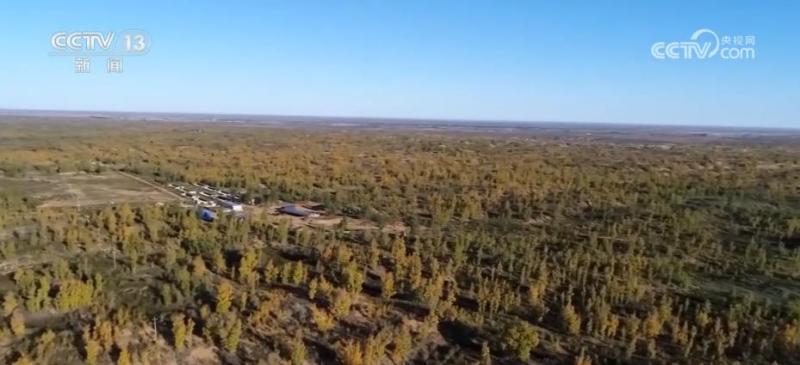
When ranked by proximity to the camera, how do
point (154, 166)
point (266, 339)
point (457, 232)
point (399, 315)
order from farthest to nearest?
point (154, 166), point (457, 232), point (399, 315), point (266, 339)

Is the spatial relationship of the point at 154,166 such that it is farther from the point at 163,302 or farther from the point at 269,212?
the point at 163,302

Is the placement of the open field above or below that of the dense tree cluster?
above

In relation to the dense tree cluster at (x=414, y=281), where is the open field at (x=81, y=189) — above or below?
above

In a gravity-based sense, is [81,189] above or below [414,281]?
above

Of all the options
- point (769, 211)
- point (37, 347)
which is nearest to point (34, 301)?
point (37, 347)

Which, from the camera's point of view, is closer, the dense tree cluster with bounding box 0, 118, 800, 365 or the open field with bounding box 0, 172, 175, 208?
the dense tree cluster with bounding box 0, 118, 800, 365

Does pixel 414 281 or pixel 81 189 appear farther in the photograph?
pixel 81 189

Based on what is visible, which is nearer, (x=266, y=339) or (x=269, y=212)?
(x=266, y=339)

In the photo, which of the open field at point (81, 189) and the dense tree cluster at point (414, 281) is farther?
the open field at point (81, 189)
